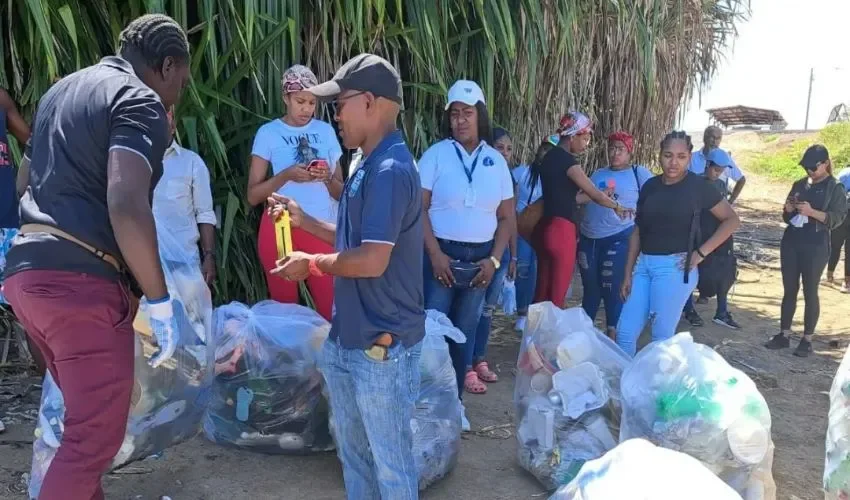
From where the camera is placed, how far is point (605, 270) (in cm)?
558

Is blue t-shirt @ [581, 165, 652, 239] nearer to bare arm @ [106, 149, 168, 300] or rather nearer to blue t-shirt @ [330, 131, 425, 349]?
blue t-shirt @ [330, 131, 425, 349]

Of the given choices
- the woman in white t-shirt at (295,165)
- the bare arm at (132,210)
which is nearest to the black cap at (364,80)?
the bare arm at (132,210)

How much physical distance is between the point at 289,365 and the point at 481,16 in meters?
2.70

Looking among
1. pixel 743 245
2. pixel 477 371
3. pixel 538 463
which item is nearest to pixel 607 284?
pixel 477 371

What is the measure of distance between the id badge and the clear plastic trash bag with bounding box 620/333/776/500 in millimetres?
1277

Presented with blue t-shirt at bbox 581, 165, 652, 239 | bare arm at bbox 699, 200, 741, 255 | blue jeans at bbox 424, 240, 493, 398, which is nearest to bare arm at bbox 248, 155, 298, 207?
blue jeans at bbox 424, 240, 493, 398

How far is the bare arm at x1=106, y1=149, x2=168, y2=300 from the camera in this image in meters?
2.08

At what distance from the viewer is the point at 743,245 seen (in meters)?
11.5

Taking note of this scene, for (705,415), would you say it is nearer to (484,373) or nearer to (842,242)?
(484,373)

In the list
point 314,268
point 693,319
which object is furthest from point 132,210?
point 693,319

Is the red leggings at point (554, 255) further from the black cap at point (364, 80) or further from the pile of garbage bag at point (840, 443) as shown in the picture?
the black cap at point (364, 80)

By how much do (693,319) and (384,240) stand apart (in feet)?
17.2

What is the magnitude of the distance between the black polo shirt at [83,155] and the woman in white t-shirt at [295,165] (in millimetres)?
1530

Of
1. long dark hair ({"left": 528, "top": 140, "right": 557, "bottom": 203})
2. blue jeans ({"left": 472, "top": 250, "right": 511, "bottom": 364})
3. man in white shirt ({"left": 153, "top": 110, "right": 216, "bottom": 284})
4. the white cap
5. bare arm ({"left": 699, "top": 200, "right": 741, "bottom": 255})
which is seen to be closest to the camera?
man in white shirt ({"left": 153, "top": 110, "right": 216, "bottom": 284})
